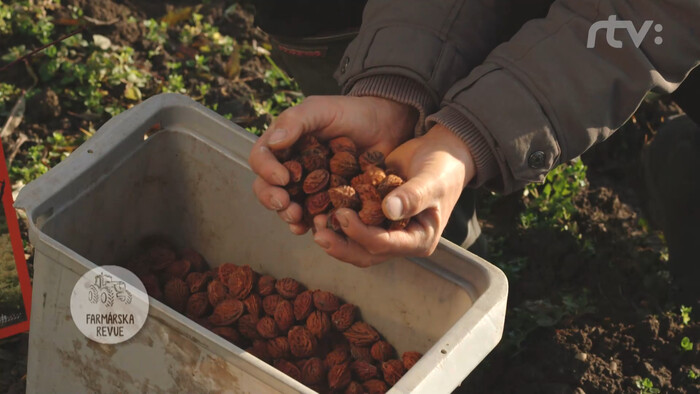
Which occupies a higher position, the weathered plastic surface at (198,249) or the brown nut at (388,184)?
Result: the brown nut at (388,184)

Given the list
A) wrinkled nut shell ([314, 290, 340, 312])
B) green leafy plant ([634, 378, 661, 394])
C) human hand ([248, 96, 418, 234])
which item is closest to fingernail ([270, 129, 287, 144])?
human hand ([248, 96, 418, 234])

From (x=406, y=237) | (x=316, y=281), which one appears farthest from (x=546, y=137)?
(x=316, y=281)

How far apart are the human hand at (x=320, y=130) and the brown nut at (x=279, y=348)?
13.4 inches

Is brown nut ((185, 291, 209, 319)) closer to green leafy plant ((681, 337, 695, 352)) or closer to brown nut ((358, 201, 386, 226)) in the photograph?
brown nut ((358, 201, 386, 226))

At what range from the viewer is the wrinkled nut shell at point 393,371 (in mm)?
1938

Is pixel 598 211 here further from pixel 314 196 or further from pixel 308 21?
pixel 314 196

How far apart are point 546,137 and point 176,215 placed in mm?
1015

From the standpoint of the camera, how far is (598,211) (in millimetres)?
3016

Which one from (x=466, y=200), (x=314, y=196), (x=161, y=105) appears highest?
(x=314, y=196)

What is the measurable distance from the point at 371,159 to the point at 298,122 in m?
0.18

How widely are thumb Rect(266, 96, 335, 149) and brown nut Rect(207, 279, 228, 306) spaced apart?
0.53 m

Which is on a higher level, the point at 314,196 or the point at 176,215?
the point at 314,196

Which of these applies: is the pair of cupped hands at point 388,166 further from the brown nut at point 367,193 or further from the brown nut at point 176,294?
the brown nut at point 176,294

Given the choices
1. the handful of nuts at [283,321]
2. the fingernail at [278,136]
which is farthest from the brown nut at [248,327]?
the fingernail at [278,136]
